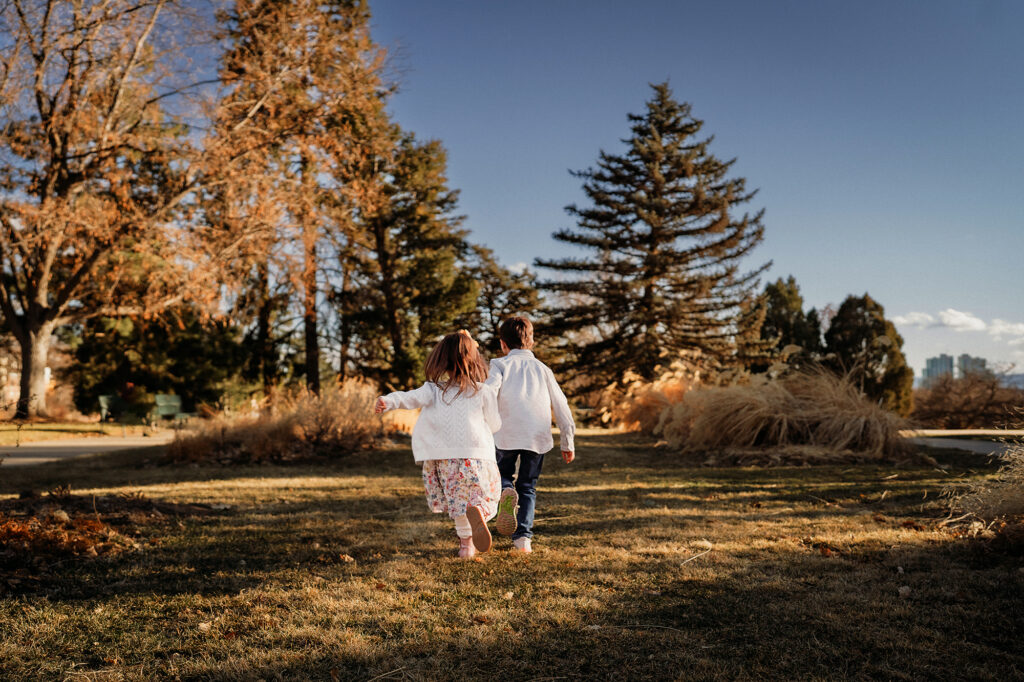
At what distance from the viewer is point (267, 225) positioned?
52.3 ft

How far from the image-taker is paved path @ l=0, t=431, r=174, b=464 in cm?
1000

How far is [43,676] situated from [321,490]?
172 inches

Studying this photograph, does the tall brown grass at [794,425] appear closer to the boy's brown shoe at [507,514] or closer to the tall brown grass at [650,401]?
the tall brown grass at [650,401]

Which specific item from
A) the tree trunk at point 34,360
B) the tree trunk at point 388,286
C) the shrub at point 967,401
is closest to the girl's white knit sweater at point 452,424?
the shrub at point 967,401

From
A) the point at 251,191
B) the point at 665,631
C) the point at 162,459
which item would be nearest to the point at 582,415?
the point at 251,191

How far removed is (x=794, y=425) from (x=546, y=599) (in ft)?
22.9

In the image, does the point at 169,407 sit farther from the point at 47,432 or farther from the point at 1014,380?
the point at 1014,380

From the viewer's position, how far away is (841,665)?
2.38 metres

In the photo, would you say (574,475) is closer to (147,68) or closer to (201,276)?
(201,276)

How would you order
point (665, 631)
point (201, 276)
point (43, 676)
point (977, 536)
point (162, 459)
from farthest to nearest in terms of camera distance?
point (201, 276), point (162, 459), point (977, 536), point (665, 631), point (43, 676)

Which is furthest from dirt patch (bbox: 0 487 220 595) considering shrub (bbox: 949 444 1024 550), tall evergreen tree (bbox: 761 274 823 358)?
tall evergreen tree (bbox: 761 274 823 358)

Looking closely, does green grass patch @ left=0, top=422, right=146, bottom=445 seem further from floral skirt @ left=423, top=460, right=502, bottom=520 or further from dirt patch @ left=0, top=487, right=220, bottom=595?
floral skirt @ left=423, top=460, right=502, bottom=520

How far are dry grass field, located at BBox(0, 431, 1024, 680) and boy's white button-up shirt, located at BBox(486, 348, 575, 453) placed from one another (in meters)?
0.69

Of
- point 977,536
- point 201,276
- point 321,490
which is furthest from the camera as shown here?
point 201,276
